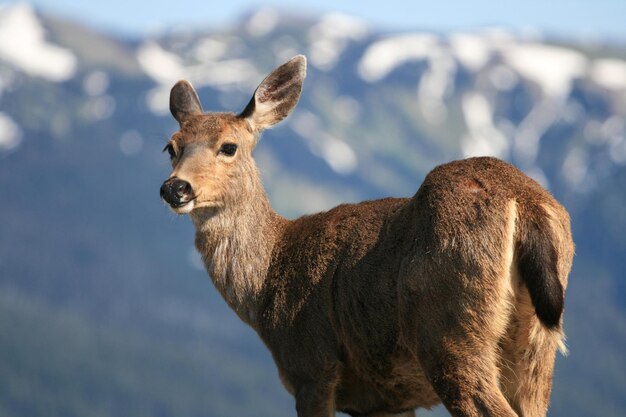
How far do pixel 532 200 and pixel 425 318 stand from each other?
5.43 ft

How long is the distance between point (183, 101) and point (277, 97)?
1594mm

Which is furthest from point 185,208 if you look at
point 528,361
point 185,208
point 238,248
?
point 528,361

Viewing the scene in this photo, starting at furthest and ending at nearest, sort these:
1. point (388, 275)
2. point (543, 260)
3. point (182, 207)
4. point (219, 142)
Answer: point (219, 142) < point (182, 207) < point (388, 275) < point (543, 260)

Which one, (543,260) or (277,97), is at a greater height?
(277,97)

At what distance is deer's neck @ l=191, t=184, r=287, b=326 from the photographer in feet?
47.1

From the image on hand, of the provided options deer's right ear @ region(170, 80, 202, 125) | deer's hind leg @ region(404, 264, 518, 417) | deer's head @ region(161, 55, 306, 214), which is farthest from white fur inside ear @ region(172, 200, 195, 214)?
deer's hind leg @ region(404, 264, 518, 417)

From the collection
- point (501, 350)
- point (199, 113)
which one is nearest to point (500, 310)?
point (501, 350)

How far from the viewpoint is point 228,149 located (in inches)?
589

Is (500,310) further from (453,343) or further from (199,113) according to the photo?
(199,113)

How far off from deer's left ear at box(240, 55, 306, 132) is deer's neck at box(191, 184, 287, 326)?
4.25ft

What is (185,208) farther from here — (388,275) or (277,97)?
(388,275)

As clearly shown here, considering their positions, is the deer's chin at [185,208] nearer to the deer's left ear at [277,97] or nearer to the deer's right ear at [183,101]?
the deer's left ear at [277,97]

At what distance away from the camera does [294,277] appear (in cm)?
1384

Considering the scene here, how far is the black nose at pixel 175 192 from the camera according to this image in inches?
540
